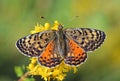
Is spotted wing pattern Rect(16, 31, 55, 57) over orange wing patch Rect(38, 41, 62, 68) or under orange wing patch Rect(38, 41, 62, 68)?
over

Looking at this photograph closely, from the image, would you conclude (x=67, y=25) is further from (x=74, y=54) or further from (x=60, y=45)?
(x=74, y=54)

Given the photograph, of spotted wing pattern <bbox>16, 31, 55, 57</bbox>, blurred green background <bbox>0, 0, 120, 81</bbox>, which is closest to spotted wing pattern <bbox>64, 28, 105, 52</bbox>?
spotted wing pattern <bbox>16, 31, 55, 57</bbox>

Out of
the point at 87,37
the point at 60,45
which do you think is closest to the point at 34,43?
the point at 60,45

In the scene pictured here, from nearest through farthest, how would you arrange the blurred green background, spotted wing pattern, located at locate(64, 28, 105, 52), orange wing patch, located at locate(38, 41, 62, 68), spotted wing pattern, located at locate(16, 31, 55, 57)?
orange wing patch, located at locate(38, 41, 62, 68), spotted wing pattern, located at locate(16, 31, 55, 57), spotted wing pattern, located at locate(64, 28, 105, 52), the blurred green background

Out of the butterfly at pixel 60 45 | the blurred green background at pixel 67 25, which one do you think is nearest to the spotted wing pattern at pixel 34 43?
the butterfly at pixel 60 45

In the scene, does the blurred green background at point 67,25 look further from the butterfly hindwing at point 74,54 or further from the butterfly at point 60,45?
the butterfly hindwing at point 74,54

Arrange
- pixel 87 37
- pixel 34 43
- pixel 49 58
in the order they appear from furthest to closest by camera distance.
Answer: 1. pixel 87 37
2. pixel 34 43
3. pixel 49 58

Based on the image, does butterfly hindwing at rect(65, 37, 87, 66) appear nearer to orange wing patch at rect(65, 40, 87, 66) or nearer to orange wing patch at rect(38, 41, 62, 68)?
orange wing patch at rect(65, 40, 87, 66)

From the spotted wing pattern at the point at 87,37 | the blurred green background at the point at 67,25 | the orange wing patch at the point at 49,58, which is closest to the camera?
the orange wing patch at the point at 49,58

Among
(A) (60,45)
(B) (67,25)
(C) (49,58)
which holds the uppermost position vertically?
(B) (67,25)
